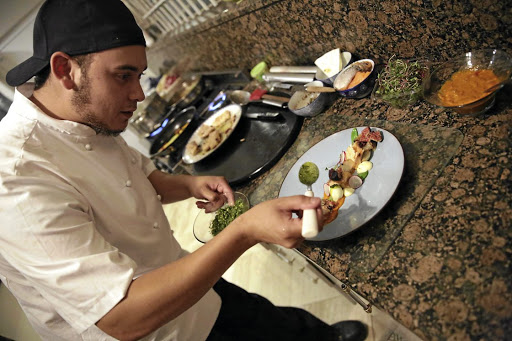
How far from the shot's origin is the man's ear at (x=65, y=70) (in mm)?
1165

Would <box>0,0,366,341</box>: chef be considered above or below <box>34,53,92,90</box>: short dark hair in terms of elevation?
below

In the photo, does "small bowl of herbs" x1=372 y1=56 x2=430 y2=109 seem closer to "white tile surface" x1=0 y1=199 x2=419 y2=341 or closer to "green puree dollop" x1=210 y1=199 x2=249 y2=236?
"green puree dollop" x1=210 y1=199 x2=249 y2=236

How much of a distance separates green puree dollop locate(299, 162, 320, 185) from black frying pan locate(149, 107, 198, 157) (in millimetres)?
1422

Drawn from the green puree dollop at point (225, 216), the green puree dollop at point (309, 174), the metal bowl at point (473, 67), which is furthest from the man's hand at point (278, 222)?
the metal bowl at point (473, 67)

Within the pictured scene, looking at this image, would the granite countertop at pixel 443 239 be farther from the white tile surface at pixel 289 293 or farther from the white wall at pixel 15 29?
the white wall at pixel 15 29

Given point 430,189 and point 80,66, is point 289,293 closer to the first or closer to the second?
point 430,189

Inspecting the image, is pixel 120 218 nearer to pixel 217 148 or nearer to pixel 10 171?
pixel 10 171

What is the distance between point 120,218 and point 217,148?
3.09 feet

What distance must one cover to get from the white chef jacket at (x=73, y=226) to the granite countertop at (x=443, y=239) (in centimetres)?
74

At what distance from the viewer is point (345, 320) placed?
2.18 m

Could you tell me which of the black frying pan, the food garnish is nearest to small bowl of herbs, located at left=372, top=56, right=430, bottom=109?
the food garnish

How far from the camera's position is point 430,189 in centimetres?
112

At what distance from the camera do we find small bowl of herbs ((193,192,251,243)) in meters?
1.55

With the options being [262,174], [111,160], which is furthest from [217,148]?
[111,160]
